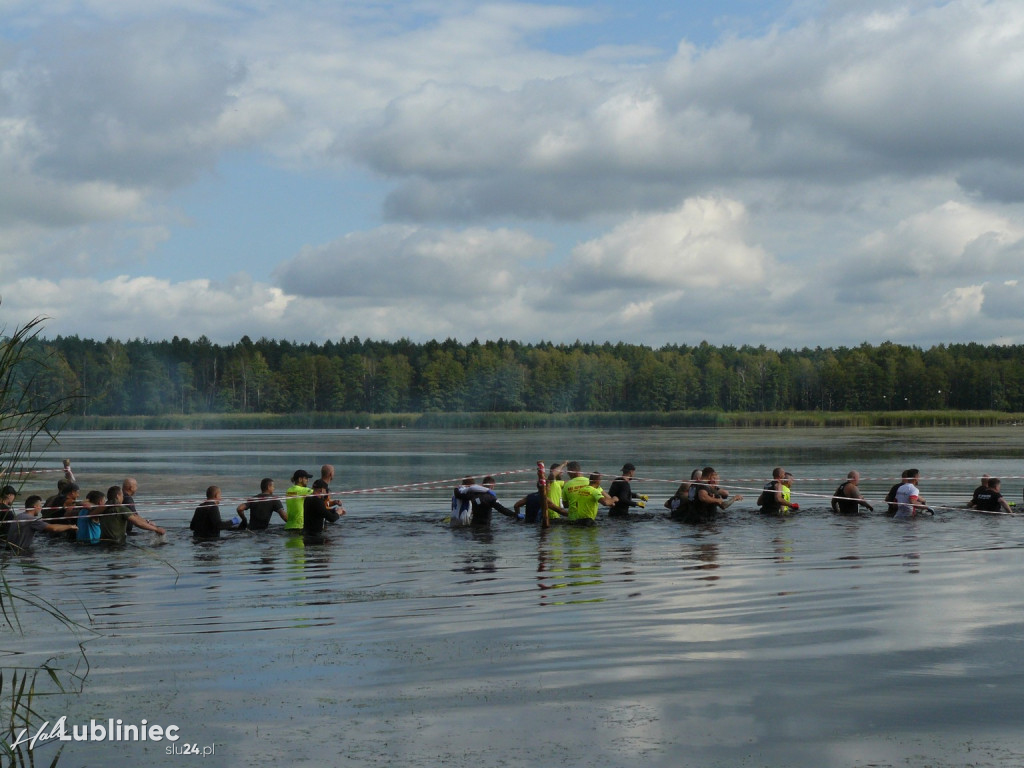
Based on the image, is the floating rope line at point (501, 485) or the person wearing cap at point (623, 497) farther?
the floating rope line at point (501, 485)

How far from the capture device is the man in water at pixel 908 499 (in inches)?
906

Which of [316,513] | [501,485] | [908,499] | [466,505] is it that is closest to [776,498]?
[908,499]

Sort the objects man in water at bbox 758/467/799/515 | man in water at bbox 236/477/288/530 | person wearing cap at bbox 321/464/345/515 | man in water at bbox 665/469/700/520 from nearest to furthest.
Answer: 1. person wearing cap at bbox 321/464/345/515
2. man in water at bbox 236/477/288/530
3. man in water at bbox 665/469/700/520
4. man in water at bbox 758/467/799/515

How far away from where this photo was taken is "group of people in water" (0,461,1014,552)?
63.0 ft

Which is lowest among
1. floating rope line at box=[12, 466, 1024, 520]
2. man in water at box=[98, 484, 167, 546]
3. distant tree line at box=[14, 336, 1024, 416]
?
floating rope line at box=[12, 466, 1024, 520]

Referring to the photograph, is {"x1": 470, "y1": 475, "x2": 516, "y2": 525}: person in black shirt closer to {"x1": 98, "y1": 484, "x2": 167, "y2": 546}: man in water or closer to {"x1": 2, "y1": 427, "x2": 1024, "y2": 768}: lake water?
{"x1": 2, "y1": 427, "x2": 1024, "y2": 768}: lake water

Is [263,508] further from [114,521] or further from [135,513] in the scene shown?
[114,521]

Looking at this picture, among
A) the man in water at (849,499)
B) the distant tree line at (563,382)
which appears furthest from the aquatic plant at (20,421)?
the distant tree line at (563,382)

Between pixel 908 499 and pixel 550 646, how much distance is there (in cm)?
1514

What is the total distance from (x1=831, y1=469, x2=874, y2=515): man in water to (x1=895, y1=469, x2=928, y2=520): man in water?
2.18 ft

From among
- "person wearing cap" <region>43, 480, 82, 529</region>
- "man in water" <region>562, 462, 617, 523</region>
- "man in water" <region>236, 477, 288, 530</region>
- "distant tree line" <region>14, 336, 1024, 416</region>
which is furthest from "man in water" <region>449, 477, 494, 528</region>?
"distant tree line" <region>14, 336, 1024, 416</region>

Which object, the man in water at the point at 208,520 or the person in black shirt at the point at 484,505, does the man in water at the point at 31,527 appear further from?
the person in black shirt at the point at 484,505

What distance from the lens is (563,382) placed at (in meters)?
174

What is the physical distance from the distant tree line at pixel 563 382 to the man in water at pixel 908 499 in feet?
474
